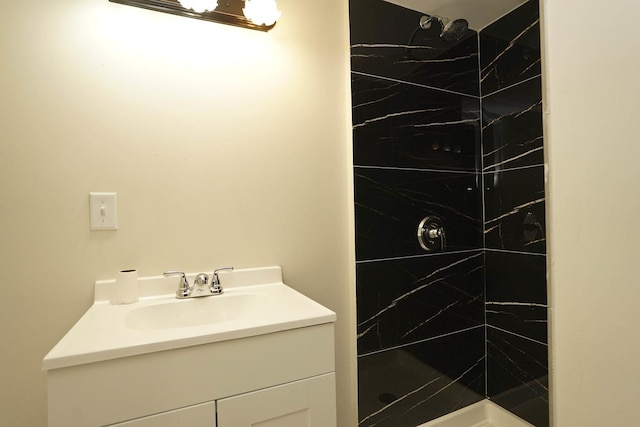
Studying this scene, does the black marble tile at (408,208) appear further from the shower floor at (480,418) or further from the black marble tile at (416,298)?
the shower floor at (480,418)

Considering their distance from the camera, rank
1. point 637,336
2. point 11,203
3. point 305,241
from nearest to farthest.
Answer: point 637,336
point 11,203
point 305,241

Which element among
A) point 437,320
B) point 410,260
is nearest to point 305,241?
point 410,260

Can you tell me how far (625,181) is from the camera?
393mm

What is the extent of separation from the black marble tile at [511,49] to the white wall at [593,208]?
1318 millimetres

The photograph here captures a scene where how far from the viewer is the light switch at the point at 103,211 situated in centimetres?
101

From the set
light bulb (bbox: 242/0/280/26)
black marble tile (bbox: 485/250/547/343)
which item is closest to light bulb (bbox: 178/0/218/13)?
light bulb (bbox: 242/0/280/26)

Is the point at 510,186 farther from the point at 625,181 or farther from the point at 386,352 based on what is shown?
the point at 625,181

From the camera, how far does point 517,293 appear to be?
1616 mm

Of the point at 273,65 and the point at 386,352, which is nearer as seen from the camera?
the point at 273,65

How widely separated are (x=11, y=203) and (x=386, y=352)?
4.87ft

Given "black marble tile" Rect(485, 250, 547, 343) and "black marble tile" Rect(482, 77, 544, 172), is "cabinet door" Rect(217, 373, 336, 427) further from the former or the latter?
"black marble tile" Rect(482, 77, 544, 172)

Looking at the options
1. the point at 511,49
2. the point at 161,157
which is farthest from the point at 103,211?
the point at 511,49

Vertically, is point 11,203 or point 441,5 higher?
point 441,5

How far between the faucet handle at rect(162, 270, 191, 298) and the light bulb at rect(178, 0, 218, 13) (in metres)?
0.90
